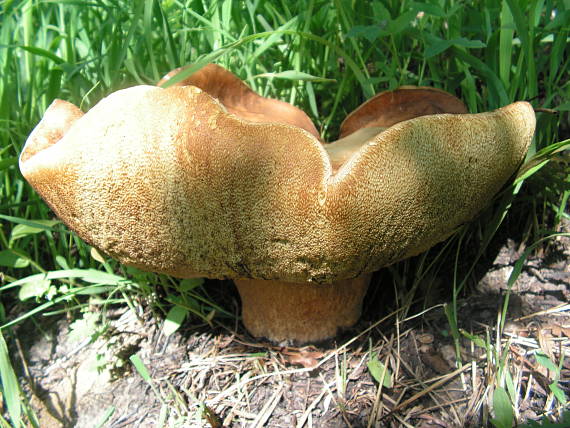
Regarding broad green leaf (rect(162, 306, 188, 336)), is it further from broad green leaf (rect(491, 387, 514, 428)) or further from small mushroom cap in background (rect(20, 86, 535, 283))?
broad green leaf (rect(491, 387, 514, 428))

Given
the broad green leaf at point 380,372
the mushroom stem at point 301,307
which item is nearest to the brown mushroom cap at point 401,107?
the mushroom stem at point 301,307

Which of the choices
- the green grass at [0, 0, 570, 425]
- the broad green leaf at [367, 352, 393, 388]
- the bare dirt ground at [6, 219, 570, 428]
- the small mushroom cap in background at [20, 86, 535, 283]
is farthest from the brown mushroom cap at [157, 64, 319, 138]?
the broad green leaf at [367, 352, 393, 388]

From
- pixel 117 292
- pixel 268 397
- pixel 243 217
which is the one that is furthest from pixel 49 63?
pixel 268 397

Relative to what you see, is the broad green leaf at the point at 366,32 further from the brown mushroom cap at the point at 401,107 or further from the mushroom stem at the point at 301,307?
the mushroom stem at the point at 301,307

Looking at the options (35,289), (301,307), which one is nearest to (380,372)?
(301,307)

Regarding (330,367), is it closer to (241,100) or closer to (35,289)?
(241,100)

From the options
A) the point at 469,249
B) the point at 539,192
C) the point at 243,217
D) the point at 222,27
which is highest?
the point at 222,27

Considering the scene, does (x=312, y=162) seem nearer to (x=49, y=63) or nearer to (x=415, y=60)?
(x=415, y=60)
